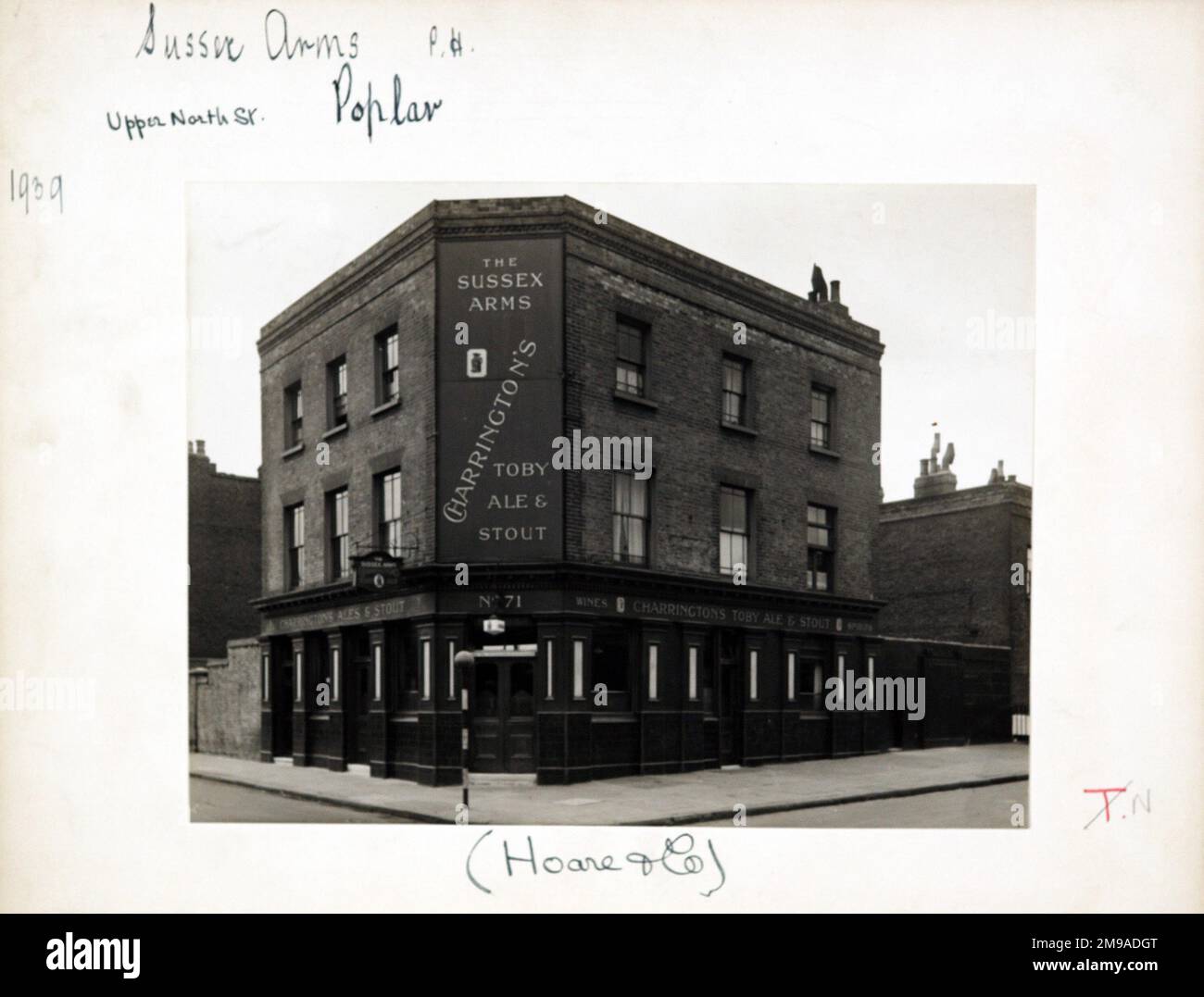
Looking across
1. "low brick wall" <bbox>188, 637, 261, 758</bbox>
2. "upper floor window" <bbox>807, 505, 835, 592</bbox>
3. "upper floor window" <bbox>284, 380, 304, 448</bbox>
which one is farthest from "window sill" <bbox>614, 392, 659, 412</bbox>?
"low brick wall" <bbox>188, 637, 261, 758</bbox>

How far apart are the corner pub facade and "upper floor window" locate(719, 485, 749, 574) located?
31 millimetres

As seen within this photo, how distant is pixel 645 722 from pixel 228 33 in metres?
8.45

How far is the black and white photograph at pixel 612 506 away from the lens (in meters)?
8.30

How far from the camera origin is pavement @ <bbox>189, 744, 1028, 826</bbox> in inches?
339

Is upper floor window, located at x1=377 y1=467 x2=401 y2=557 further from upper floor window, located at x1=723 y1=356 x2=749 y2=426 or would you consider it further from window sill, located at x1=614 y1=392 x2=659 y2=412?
upper floor window, located at x1=723 y1=356 x2=749 y2=426

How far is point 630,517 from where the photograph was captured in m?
12.3

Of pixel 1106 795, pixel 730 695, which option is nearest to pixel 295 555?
pixel 730 695

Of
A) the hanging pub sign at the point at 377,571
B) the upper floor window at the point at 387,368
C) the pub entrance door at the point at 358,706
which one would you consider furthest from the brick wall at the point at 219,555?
the upper floor window at the point at 387,368

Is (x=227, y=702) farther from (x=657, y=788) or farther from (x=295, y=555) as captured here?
(x=657, y=788)

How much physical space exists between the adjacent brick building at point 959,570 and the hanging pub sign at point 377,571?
5731 millimetres

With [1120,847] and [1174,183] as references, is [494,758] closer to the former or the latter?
[1120,847]

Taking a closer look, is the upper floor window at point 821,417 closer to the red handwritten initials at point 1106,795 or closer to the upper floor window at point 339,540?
the upper floor window at point 339,540
